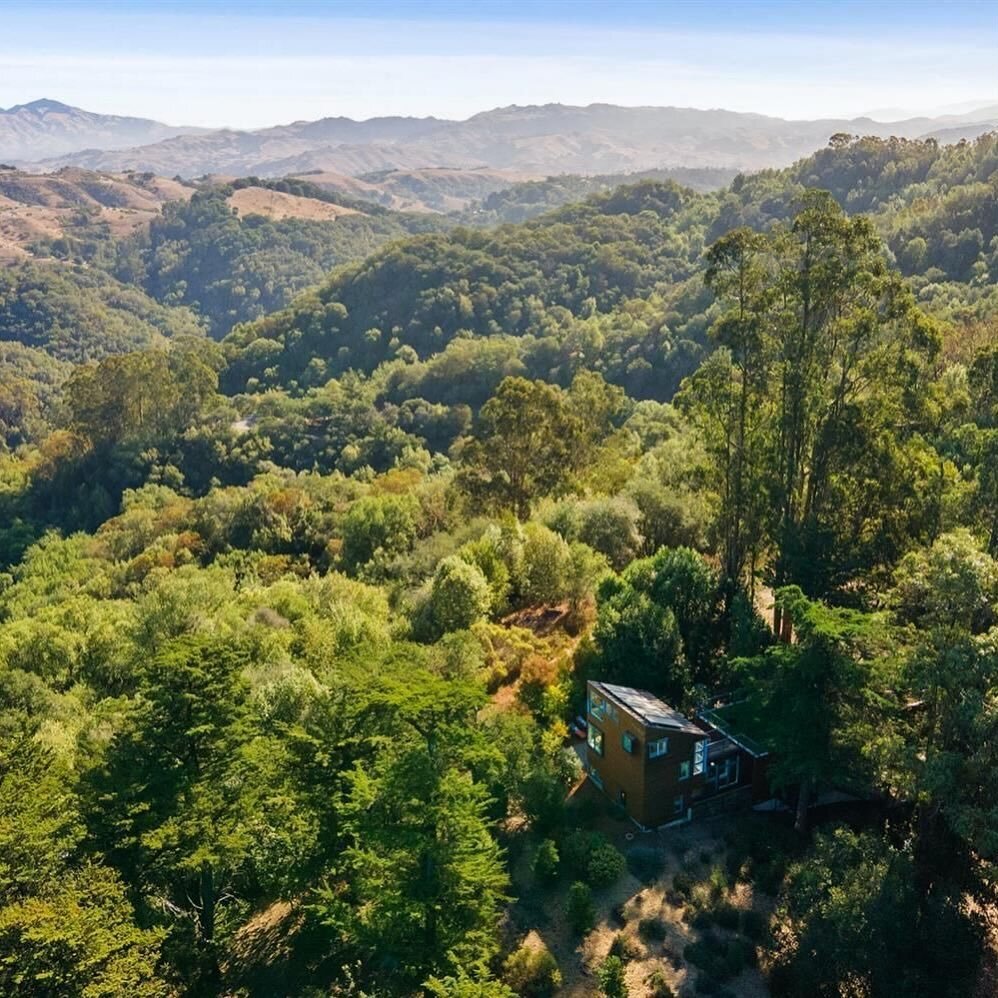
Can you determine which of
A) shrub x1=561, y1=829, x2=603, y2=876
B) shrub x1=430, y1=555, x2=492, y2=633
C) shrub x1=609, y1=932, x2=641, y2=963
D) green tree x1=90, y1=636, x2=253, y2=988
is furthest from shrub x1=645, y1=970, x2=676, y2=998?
shrub x1=430, y1=555, x2=492, y2=633

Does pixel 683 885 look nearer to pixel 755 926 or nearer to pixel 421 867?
pixel 755 926

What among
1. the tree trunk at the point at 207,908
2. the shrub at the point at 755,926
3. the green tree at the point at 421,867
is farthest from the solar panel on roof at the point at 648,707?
the tree trunk at the point at 207,908

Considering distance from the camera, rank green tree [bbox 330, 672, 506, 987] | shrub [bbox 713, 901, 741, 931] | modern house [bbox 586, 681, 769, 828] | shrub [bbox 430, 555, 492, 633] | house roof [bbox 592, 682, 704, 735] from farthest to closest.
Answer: shrub [bbox 430, 555, 492, 633], modern house [bbox 586, 681, 769, 828], house roof [bbox 592, 682, 704, 735], shrub [bbox 713, 901, 741, 931], green tree [bbox 330, 672, 506, 987]

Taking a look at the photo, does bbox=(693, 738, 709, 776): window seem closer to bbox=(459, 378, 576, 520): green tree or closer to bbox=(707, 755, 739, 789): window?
bbox=(707, 755, 739, 789): window

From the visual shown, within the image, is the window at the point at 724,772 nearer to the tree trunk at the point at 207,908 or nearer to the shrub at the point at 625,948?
the shrub at the point at 625,948

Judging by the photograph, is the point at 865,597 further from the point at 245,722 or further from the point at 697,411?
the point at 245,722

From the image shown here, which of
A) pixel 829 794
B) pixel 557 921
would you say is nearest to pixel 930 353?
pixel 829 794
